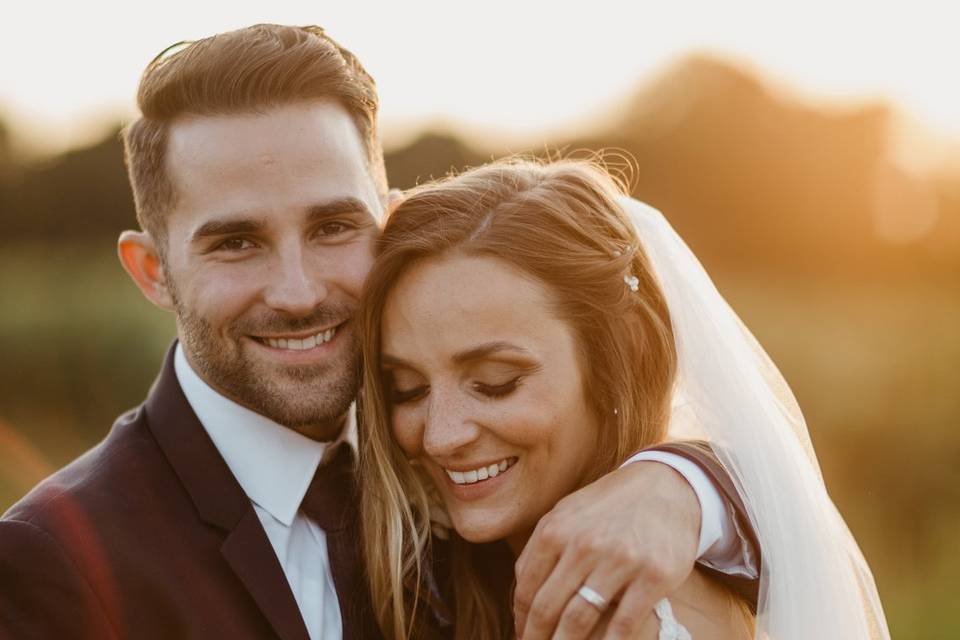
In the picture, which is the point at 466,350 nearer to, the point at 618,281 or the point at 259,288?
the point at 618,281

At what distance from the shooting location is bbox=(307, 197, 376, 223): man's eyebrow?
3.18 metres

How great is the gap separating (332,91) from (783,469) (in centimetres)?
176

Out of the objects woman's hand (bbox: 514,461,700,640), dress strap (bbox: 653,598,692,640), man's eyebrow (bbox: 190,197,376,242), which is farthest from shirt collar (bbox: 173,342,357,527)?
dress strap (bbox: 653,598,692,640)

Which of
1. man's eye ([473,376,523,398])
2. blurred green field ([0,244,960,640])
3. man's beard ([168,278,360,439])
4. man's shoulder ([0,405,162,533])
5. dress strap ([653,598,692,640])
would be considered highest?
man's eye ([473,376,523,398])

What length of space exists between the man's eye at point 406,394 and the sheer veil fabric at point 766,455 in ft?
2.50

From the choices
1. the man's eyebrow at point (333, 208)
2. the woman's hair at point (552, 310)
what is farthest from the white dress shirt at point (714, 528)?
the man's eyebrow at point (333, 208)

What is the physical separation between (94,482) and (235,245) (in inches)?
31.5

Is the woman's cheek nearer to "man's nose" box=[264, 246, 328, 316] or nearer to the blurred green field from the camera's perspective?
"man's nose" box=[264, 246, 328, 316]

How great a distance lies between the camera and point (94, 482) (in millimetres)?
2848

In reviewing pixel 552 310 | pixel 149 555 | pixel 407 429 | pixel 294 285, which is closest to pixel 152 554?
pixel 149 555

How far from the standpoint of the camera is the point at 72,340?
38.9 ft

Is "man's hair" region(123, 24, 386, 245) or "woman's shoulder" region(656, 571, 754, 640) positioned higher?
"man's hair" region(123, 24, 386, 245)

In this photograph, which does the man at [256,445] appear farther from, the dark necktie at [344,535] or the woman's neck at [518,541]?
the woman's neck at [518,541]

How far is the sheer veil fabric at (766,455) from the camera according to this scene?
2.80 metres
